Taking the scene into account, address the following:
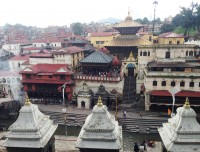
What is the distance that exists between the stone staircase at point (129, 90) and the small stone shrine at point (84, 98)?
Answer: 16.9 feet

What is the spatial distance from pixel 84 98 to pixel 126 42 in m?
16.4

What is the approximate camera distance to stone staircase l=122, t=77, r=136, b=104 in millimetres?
36800

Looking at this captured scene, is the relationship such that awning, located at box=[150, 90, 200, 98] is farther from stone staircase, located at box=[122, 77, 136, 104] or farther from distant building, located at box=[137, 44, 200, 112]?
stone staircase, located at box=[122, 77, 136, 104]

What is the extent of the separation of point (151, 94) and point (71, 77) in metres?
12.8

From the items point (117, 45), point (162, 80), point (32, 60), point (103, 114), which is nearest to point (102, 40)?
point (117, 45)

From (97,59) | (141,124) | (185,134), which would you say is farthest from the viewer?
(97,59)

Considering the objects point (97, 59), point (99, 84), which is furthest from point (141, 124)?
point (97, 59)

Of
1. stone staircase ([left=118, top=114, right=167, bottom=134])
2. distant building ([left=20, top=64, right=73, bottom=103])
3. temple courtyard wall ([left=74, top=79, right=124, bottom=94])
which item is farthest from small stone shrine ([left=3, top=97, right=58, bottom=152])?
temple courtyard wall ([left=74, top=79, right=124, bottom=94])

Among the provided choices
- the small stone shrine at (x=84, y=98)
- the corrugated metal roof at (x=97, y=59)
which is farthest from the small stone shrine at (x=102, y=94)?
the corrugated metal roof at (x=97, y=59)

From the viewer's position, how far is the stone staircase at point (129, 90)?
121 ft

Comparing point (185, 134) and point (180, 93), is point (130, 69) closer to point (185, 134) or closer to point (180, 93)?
point (180, 93)

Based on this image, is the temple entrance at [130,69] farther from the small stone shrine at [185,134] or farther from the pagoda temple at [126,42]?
the small stone shrine at [185,134]

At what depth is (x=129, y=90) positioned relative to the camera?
39.3 meters

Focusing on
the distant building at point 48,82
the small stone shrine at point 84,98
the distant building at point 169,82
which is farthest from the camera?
the distant building at point 48,82
